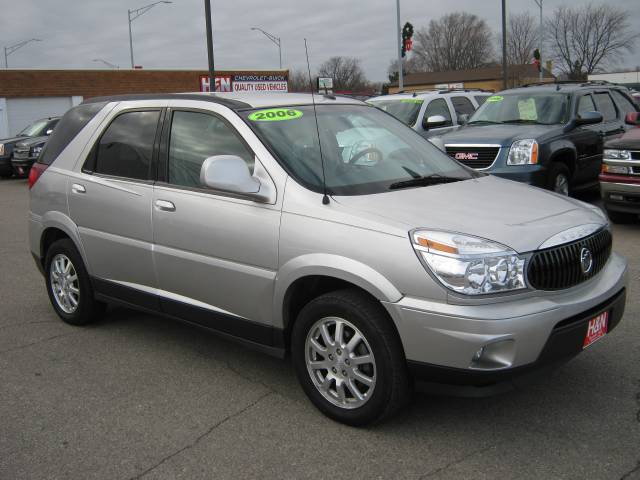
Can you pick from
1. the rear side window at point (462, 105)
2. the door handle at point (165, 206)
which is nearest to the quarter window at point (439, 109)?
the rear side window at point (462, 105)

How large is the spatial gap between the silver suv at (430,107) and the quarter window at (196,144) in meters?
7.47

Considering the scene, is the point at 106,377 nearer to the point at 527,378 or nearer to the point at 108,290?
the point at 108,290

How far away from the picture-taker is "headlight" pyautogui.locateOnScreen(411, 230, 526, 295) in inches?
121

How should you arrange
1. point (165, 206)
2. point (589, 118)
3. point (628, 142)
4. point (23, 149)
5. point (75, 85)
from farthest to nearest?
1. point (75, 85)
2. point (23, 149)
3. point (589, 118)
4. point (628, 142)
5. point (165, 206)

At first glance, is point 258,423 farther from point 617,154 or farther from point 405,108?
point 405,108

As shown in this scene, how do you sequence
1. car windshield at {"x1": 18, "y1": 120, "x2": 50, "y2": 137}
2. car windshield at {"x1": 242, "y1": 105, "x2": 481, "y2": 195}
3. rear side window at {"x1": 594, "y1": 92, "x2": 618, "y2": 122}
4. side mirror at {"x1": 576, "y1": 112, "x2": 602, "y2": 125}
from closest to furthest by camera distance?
car windshield at {"x1": 242, "y1": 105, "x2": 481, "y2": 195}, side mirror at {"x1": 576, "y1": 112, "x2": 602, "y2": 125}, rear side window at {"x1": 594, "y1": 92, "x2": 618, "y2": 122}, car windshield at {"x1": 18, "y1": 120, "x2": 50, "y2": 137}

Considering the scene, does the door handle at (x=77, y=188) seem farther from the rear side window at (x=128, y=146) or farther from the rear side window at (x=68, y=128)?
the rear side window at (x=68, y=128)

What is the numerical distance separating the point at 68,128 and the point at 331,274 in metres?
3.06

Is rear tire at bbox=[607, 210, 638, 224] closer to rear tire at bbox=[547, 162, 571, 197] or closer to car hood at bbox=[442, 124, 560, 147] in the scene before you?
rear tire at bbox=[547, 162, 571, 197]

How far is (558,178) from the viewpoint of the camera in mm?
9195

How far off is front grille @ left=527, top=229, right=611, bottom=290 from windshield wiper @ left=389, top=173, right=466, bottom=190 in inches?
37.8

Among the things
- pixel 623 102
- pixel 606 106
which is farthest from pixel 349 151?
pixel 623 102

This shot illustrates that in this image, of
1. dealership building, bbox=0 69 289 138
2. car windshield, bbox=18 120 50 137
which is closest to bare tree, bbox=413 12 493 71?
dealership building, bbox=0 69 289 138

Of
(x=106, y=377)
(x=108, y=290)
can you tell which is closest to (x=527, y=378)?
(x=106, y=377)
